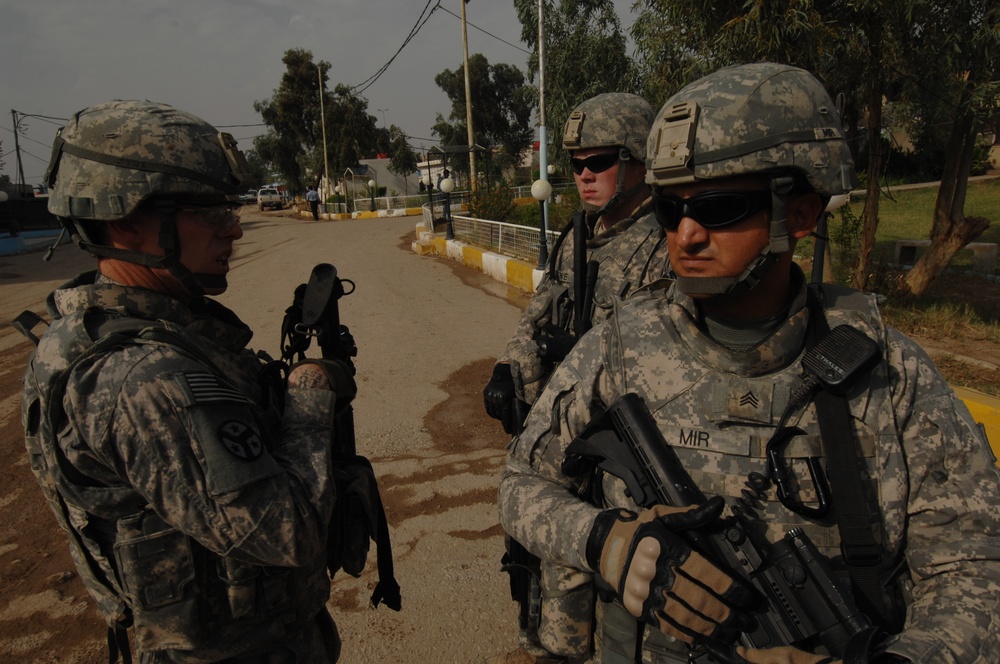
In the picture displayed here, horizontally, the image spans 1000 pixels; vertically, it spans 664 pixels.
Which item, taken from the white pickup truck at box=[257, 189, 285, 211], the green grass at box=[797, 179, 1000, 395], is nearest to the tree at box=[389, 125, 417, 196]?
the white pickup truck at box=[257, 189, 285, 211]

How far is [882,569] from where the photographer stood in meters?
1.32

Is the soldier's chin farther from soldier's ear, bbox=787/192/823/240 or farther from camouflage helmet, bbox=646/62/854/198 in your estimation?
soldier's ear, bbox=787/192/823/240

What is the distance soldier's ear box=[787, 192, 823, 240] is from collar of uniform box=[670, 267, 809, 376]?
0.44 ft

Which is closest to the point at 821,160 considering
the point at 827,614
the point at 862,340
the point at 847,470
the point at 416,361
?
the point at 862,340

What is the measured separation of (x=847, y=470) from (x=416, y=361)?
18.9 ft

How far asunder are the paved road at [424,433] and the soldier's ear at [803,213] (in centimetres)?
225

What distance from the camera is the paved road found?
9.79ft

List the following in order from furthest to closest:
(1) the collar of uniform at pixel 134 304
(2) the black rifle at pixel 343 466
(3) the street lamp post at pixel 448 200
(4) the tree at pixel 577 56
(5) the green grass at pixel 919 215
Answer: (4) the tree at pixel 577 56 → (3) the street lamp post at pixel 448 200 → (5) the green grass at pixel 919 215 → (2) the black rifle at pixel 343 466 → (1) the collar of uniform at pixel 134 304

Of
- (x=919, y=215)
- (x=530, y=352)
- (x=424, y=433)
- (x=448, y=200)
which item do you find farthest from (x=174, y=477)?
(x=919, y=215)

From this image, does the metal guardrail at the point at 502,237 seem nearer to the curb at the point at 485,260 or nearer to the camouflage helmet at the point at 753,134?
the curb at the point at 485,260

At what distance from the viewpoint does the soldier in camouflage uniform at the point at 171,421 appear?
1.38 meters

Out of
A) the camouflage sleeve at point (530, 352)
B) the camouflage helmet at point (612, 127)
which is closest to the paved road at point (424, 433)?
the camouflage sleeve at point (530, 352)

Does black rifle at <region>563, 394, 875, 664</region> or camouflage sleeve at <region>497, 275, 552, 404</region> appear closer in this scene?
black rifle at <region>563, 394, 875, 664</region>

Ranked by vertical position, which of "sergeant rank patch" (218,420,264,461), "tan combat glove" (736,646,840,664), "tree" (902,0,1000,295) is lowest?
"tan combat glove" (736,646,840,664)
